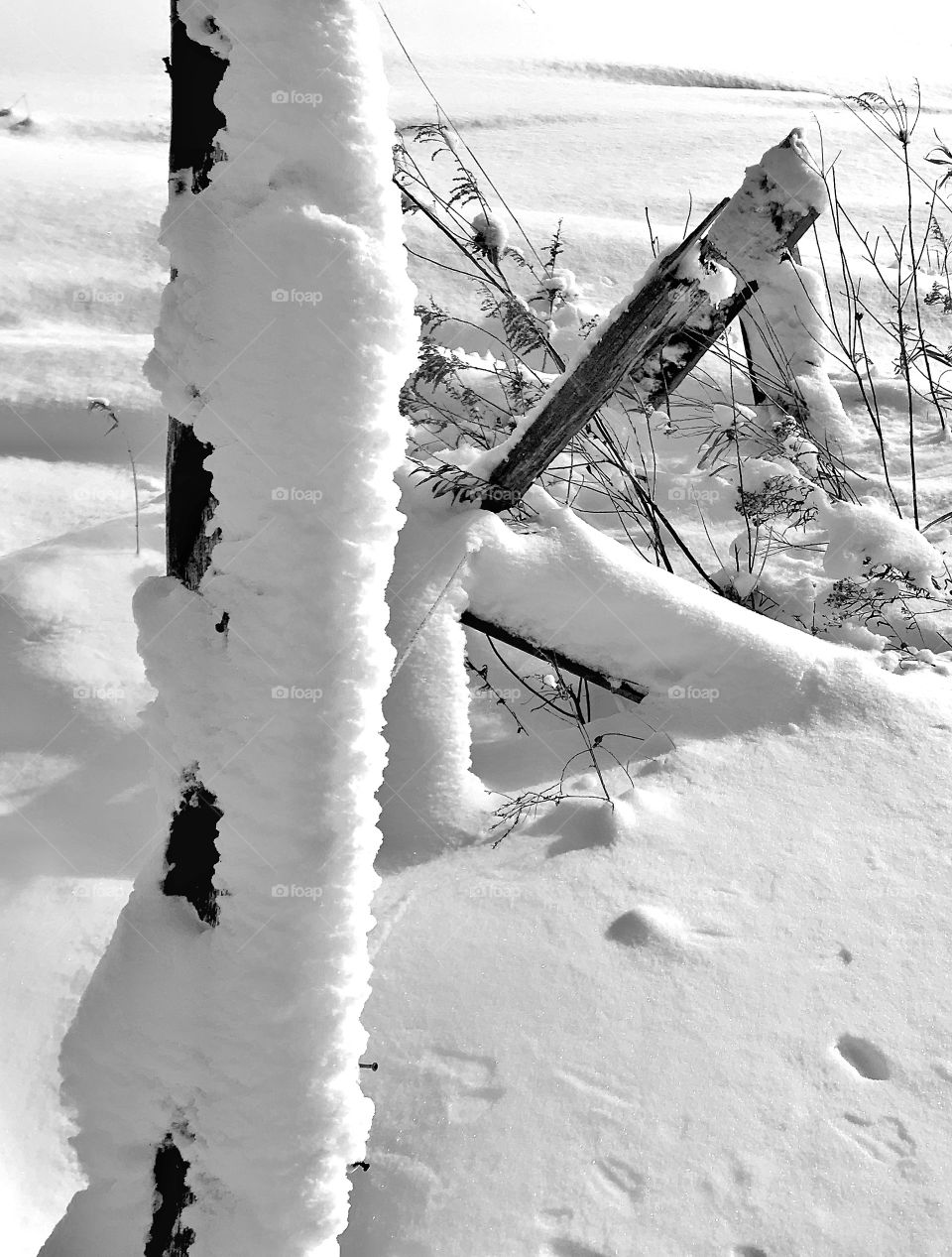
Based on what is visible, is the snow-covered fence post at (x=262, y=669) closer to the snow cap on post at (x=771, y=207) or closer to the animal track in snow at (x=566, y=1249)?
the animal track in snow at (x=566, y=1249)

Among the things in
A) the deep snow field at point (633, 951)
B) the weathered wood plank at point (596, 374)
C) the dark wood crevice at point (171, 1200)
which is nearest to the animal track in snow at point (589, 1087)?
the deep snow field at point (633, 951)

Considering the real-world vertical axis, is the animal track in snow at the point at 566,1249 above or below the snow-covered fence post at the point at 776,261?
below

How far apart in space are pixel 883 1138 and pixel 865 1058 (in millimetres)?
119

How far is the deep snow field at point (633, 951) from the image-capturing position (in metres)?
1.34

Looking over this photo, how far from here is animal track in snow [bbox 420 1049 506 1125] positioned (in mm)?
1420

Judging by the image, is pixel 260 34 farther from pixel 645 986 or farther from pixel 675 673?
pixel 675 673

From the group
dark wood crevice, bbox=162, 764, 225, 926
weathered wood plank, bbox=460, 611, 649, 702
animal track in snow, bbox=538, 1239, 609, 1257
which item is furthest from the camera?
weathered wood plank, bbox=460, 611, 649, 702

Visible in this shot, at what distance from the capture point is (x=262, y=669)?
3.45 feet

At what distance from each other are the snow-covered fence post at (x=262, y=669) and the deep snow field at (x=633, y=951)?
0.32 metres

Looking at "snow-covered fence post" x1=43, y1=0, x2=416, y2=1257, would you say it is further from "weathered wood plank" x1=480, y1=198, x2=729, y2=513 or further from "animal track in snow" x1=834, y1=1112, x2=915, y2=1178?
"weathered wood plank" x1=480, y1=198, x2=729, y2=513

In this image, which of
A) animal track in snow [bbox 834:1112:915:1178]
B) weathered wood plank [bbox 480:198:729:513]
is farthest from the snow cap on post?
animal track in snow [bbox 834:1112:915:1178]

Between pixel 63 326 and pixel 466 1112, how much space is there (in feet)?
11.9

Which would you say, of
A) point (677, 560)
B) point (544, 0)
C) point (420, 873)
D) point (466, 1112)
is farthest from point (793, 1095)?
point (544, 0)

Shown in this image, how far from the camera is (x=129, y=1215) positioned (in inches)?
48.6
